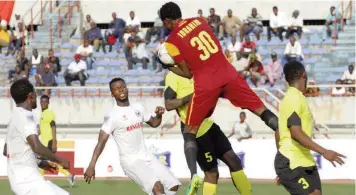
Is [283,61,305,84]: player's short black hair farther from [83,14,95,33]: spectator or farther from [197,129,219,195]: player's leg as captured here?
[83,14,95,33]: spectator

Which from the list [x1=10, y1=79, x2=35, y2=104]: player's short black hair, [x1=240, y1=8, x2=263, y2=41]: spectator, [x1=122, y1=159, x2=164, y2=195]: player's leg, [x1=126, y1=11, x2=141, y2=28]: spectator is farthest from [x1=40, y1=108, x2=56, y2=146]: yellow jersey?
[x1=126, y1=11, x2=141, y2=28]: spectator

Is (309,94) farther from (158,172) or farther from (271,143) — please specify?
(158,172)

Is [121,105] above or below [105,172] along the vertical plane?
above

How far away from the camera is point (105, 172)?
2350 centimetres

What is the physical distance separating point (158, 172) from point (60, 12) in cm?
2166

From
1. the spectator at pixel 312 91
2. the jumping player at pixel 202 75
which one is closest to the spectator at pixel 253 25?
the spectator at pixel 312 91

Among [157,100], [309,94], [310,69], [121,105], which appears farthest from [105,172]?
[121,105]

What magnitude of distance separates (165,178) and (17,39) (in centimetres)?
2016

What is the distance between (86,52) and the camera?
29.8m

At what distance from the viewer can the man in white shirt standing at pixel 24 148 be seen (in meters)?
10.3

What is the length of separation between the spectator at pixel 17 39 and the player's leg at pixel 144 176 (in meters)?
19.4

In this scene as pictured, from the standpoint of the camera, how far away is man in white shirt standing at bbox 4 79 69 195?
33.8 feet

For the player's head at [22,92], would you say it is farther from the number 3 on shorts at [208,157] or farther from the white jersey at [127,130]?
the number 3 on shorts at [208,157]

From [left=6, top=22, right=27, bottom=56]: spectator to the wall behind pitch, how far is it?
260 centimetres
